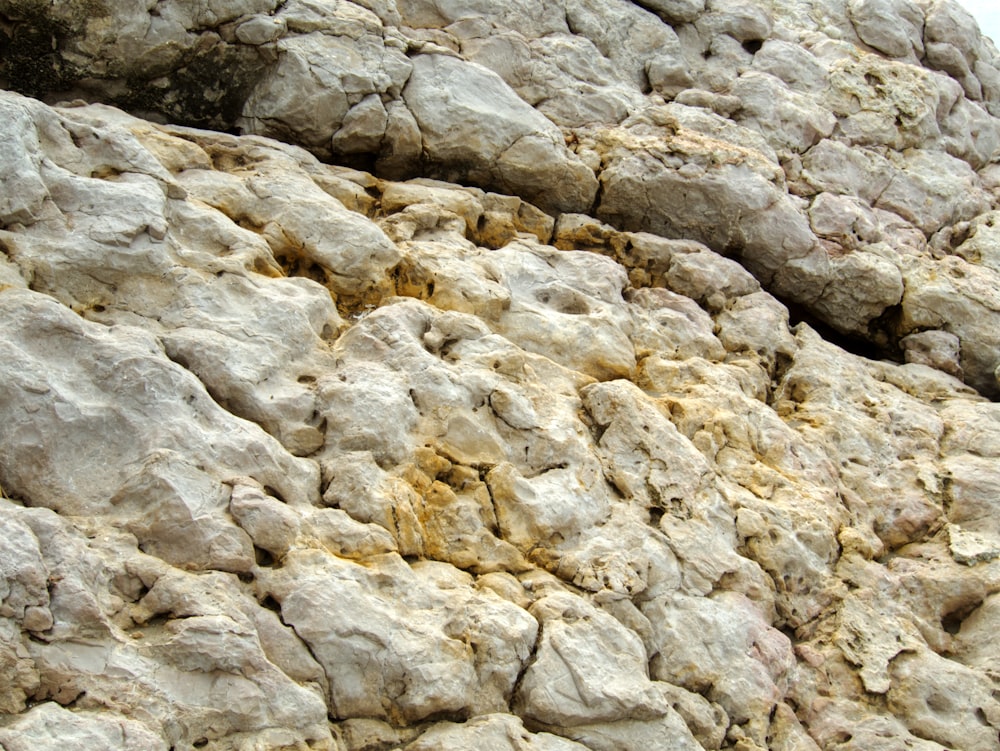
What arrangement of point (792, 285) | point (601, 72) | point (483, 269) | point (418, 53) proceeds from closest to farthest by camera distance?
1. point (483, 269)
2. point (418, 53)
3. point (792, 285)
4. point (601, 72)

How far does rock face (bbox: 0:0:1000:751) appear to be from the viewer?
6078 millimetres

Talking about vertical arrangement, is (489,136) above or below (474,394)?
above

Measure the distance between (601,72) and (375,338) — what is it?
254 inches

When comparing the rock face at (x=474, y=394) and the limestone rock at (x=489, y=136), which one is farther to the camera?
the limestone rock at (x=489, y=136)

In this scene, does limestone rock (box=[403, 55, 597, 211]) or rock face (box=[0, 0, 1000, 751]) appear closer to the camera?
rock face (box=[0, 0, 1000, 751])

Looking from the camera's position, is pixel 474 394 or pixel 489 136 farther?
pixel 489 136

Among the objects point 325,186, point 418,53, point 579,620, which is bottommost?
point 579,620

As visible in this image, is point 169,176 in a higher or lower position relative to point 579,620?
higher

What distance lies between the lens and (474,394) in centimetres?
811

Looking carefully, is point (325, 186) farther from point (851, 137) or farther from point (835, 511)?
point (851, 137)

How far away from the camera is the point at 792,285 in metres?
12.0

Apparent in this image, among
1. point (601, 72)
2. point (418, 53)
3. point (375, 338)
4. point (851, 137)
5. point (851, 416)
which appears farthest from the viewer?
point (851, 137)

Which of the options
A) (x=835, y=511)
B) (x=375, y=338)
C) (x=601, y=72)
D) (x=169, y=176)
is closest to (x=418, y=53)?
(x=601, y=72)

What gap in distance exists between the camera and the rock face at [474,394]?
6.08 m
